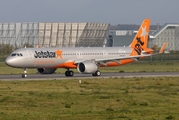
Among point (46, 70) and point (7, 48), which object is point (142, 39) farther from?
point (7, 48)

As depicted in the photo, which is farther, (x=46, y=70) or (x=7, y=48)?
(x=7, y=48)

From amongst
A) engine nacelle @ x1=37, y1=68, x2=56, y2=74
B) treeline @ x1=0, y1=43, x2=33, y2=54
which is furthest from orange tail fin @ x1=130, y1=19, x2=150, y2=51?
treeline @ x1=0, y1=43, x2=33, y2=54

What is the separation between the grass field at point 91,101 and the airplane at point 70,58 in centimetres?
1238

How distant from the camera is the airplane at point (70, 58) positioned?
2221 inches

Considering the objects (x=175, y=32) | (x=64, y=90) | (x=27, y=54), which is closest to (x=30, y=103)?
(x=64, y=90)

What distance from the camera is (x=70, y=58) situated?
5897cm

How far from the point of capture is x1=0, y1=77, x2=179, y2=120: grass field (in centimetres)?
2519

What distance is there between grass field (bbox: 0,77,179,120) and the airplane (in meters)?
12.4

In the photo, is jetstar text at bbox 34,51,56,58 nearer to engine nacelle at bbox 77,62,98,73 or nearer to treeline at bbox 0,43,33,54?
engine nacelle at bbox 77,62,98,73

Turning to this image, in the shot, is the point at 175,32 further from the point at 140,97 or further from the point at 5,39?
the point at 140,97

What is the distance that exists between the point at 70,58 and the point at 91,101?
27760 mm

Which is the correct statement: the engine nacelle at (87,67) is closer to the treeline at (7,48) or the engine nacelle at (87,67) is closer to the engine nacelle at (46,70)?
the engine nacelle at (46,70)

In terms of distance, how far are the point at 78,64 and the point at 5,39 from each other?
3317 inches

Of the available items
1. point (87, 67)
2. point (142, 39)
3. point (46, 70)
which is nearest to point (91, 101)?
point (87, 67)
